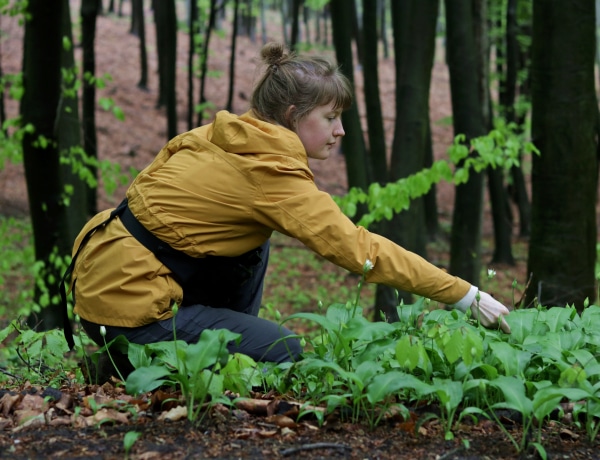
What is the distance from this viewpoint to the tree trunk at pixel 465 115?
Result: 30.8ft

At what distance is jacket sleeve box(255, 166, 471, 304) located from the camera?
305cm

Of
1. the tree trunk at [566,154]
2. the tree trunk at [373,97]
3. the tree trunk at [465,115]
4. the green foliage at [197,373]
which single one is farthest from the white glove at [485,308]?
the tree trunk at [373,97]

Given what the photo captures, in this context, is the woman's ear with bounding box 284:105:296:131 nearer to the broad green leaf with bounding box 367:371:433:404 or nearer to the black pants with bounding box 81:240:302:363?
the black pants with bounding box 81:240:302:363

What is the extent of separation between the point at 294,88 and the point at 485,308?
1258 millimetres

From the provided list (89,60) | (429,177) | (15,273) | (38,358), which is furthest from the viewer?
(15,273)

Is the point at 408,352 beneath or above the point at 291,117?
beneath

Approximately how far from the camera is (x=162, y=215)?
10.5ft

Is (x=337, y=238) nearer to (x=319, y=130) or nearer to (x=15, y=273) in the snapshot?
(x=319, y=130)

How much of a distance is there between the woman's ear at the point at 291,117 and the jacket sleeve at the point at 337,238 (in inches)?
13.7

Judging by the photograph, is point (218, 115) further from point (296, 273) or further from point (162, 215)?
point (296, 273)

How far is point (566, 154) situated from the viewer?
18.9 ft

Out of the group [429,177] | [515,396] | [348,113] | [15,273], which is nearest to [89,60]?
[348,113]

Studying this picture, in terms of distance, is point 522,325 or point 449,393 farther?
point 522,325

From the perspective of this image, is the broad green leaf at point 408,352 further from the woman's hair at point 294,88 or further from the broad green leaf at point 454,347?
the woman's hair at point 294,88
